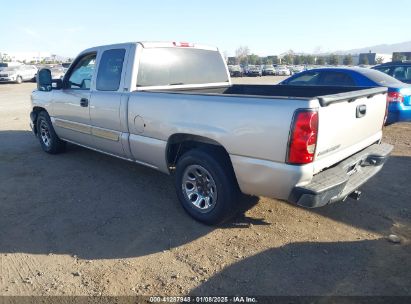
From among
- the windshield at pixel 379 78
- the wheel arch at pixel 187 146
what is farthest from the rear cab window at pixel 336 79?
the wheel arch at pixel 187 146

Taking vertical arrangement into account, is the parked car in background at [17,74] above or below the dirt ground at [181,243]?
above

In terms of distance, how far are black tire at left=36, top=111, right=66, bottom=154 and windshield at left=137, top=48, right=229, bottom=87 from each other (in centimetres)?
279

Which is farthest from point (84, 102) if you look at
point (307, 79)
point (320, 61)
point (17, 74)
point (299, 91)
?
point (320, 61)

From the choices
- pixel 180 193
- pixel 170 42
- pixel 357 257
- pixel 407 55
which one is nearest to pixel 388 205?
pixel 357 257

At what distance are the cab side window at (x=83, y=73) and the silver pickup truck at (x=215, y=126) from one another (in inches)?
0.7

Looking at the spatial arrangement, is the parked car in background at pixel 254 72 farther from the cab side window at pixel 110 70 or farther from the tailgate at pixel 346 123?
the tailgate at pixel 346 123

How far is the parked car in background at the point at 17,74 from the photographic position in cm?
2803

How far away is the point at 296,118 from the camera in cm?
285

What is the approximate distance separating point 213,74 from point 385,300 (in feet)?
12.9

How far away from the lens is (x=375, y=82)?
7660 mm

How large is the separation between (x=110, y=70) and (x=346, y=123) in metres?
3.15

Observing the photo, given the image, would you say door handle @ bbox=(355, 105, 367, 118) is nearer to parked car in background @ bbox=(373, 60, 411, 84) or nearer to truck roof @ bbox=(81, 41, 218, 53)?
truck roof @ bbox=(81, 41, 218, 53)

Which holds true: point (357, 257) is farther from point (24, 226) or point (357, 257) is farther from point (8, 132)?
point (8, 132)

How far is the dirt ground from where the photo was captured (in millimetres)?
2900
